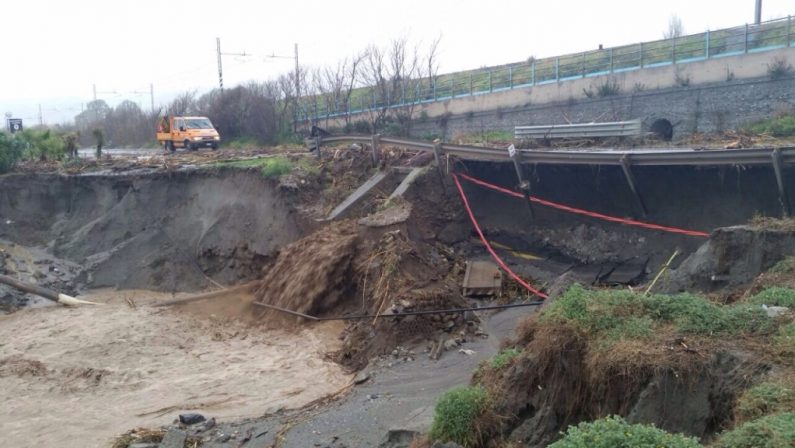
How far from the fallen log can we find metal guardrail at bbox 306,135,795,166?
853 centimetres

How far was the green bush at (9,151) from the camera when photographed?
24.4 meters

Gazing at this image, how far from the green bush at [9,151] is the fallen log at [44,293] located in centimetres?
749

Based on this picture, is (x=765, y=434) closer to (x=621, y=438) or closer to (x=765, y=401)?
(x=765, y=401)

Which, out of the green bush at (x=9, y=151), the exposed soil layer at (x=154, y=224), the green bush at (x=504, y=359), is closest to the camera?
the green bush at (x=504, y=359)

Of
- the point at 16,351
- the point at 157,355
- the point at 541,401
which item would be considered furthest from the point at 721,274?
the point at 16,351

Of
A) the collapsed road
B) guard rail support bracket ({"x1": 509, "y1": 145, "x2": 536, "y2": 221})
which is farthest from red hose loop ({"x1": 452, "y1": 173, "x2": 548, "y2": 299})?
guard rail support bracket ({"x1": 509, "y1": 145, "x2": 536, "y2": 221})

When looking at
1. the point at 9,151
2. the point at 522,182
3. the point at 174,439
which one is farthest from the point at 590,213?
the point at 9,151

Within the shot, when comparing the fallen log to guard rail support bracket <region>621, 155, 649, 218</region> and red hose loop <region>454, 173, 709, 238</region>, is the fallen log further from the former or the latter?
guard rail support bracket <region>621, 155, 649, 218</region>

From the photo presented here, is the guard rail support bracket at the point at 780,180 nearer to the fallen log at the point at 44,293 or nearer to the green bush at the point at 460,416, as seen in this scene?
the green bush at the point at 460,416

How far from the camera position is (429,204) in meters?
16.2

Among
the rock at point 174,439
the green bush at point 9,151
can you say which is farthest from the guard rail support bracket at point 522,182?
the green bush at point 9,151

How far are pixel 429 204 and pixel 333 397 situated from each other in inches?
246

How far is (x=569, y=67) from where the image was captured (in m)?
30.7

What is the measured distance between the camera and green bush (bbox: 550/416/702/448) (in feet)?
15.4
